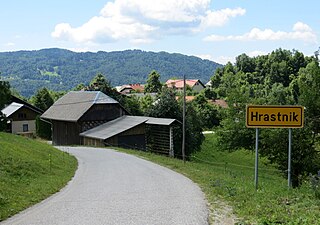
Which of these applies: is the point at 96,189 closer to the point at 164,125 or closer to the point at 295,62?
the point at 164,125

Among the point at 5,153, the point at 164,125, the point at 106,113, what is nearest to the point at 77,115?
the point at 106,113

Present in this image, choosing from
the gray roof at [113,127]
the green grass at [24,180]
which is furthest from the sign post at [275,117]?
the gray roof at [113,127]

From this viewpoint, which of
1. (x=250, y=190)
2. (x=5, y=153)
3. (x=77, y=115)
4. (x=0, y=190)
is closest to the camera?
(x=0, y=190)

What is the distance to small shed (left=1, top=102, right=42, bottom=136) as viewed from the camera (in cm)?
5919

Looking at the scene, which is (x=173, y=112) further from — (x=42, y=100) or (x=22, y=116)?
(x=42, y=100)

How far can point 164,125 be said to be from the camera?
38.8 meters

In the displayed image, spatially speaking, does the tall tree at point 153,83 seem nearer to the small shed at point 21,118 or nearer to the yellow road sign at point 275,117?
the small shed at point 21,118

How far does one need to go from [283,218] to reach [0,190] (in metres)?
7.58

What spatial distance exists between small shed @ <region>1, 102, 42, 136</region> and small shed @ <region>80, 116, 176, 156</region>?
63.6 feet

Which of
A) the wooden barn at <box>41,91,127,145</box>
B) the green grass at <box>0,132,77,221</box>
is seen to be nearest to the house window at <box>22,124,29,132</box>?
the wooden barn at <box>41,91,127,145</box>

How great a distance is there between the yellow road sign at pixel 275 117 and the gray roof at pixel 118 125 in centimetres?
2490

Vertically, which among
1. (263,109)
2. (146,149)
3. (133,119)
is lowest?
(146,149)

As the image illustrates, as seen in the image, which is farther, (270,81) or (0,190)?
(270,81)

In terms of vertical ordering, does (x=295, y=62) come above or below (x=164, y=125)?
above
